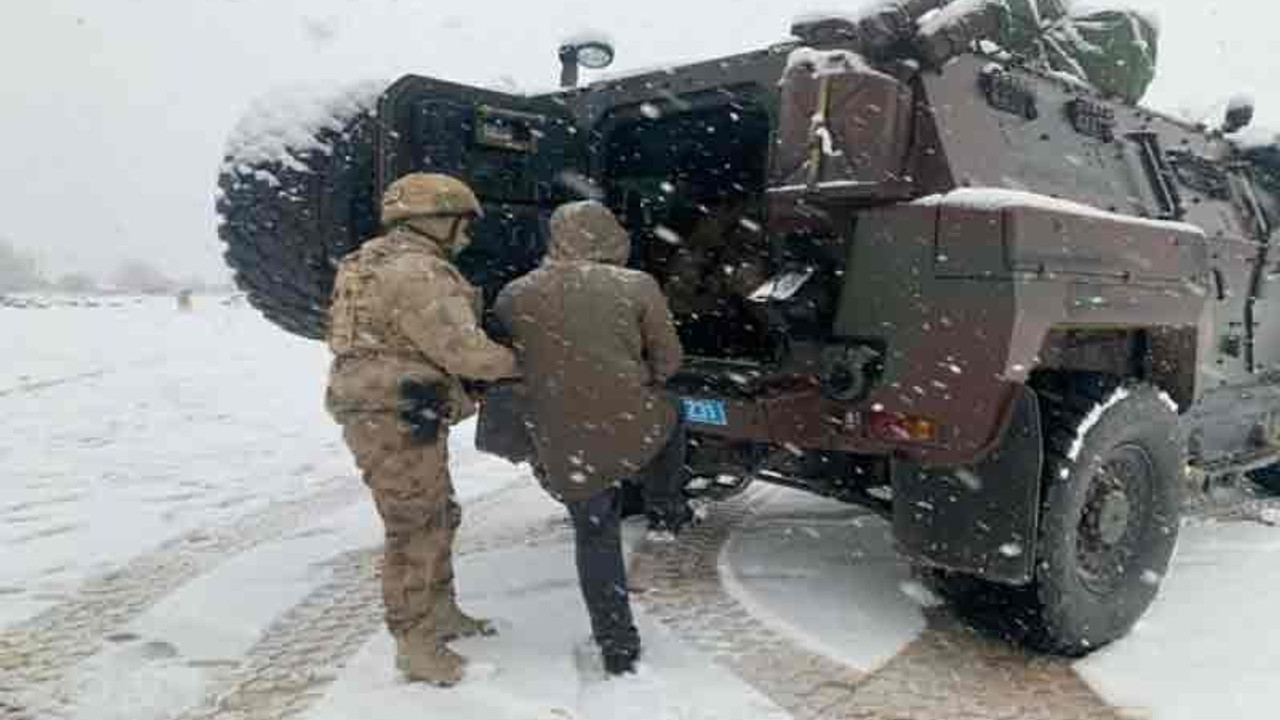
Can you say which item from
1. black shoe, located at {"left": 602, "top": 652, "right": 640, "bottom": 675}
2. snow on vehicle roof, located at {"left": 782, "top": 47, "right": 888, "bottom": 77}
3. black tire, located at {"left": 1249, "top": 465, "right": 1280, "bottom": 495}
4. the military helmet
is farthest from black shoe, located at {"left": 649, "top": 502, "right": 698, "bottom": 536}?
black tire, located at {"left": 1249, "top": 465, "right": 1280, "bottom": 495}

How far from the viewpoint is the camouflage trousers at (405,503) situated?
10.5ft

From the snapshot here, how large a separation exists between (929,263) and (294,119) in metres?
2.25

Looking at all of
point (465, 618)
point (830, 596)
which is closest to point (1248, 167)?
point (830, 596)

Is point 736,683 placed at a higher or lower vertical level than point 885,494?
lower

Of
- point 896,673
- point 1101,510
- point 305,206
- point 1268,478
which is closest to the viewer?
point 896,673

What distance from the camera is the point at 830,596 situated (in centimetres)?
430

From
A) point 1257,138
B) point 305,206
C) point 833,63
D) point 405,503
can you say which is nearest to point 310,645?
point 405,503

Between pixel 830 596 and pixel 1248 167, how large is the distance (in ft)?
9.66

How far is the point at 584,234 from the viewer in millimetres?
3254

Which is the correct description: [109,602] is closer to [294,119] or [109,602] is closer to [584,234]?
[294,119]

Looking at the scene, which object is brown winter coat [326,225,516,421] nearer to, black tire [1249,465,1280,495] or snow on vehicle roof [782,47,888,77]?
snow on vehicle roof [782,47,888,77]

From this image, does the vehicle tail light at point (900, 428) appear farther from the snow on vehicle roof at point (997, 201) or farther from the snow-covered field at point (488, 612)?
the snow-covered field at point (488, 612)

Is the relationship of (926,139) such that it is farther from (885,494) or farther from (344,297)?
(344,297)

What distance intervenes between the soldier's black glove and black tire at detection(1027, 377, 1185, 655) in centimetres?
188
